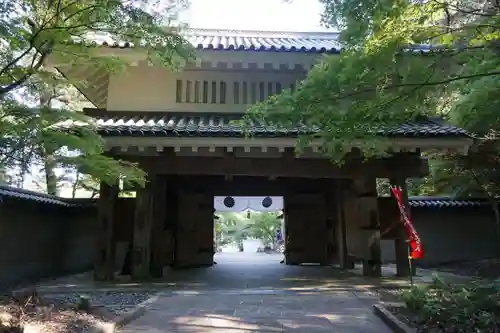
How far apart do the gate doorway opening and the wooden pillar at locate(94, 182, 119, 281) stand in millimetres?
6896

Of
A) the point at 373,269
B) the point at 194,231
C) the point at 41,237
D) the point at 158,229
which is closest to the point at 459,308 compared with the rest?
the point at 373,269

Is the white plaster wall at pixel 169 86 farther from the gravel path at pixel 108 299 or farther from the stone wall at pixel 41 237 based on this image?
the gravel path at pixel 108 299

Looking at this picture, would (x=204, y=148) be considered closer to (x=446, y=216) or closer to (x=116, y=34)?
(x=116, y=34)

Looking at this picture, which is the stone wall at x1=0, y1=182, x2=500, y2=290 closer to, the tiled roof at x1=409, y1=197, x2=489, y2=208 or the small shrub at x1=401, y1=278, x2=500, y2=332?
the tiled roof at x1=409, y1=197, x2=489, y2=208

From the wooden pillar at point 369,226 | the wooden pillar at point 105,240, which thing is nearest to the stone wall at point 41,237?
the wooden pillar at point 105,240

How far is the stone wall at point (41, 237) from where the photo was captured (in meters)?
8.46

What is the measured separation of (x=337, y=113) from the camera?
387 cm

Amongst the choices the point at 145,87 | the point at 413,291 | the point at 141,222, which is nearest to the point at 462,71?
the point at 413,291

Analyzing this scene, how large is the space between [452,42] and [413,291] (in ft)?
9.86

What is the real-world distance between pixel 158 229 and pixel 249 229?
75.2 feet

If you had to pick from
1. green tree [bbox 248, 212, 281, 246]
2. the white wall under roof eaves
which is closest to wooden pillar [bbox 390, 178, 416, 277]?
the white wall under roof eaves

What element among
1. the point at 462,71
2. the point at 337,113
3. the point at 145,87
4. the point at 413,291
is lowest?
the point at 413,291

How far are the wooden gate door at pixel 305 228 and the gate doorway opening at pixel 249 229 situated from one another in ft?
7.53

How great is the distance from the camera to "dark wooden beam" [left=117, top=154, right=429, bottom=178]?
25.6 feet
